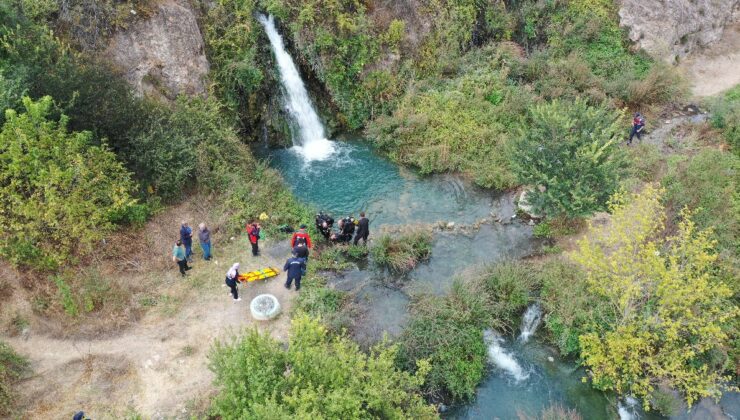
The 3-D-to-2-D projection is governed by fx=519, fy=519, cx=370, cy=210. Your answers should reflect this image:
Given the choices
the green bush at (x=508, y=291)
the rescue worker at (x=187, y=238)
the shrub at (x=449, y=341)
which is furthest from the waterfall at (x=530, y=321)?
the rescue worker at (x=187, y=238)

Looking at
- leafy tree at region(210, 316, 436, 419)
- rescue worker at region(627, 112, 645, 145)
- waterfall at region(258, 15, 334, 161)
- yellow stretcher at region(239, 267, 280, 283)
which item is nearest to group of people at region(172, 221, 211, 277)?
yellow stretcher at region(239, 267, 280, 283)

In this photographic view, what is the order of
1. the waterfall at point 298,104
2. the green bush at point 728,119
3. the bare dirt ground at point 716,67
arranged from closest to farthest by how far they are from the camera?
1. the green bush at point 728,119
2. the waterfall at point 298,104
3. the bare dirt ground at point 716,67

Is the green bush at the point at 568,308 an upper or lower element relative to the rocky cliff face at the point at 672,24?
lower

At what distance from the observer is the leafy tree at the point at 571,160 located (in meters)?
15.4

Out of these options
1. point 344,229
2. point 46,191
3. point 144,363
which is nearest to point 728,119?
point 344,229

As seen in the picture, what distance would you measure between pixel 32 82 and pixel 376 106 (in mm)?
12747

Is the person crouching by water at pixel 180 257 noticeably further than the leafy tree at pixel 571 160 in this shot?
No

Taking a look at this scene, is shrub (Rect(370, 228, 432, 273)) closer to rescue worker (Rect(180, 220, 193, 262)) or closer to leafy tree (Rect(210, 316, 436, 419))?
leafy tree (Rect(210, 316, 436, 419))

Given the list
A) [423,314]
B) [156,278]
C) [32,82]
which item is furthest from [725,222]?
[32,82]

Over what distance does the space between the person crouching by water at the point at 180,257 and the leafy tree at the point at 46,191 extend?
78.0 inches

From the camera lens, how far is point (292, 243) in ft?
48.2

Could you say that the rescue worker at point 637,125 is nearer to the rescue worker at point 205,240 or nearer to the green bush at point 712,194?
the green bush at point 712,194

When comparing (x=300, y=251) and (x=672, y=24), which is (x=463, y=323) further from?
(x=672, y=24)

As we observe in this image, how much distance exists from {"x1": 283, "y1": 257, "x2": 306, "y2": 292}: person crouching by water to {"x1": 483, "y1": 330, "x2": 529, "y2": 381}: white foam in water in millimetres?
5316
